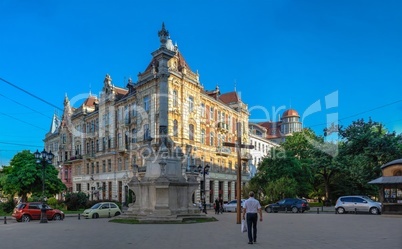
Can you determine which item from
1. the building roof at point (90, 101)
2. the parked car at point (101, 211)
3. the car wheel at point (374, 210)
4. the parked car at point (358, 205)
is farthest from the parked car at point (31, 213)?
the building roof at point (90, 101)

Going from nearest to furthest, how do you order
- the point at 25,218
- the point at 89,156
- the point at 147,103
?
the point at 25,218 → the point at 147,103 → the point at 89,156

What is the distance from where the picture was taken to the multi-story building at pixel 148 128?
2085 inches

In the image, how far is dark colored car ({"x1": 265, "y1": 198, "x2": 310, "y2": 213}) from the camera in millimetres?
40781

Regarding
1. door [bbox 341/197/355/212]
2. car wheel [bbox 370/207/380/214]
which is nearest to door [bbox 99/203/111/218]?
door [bbox 341/197/355/212]

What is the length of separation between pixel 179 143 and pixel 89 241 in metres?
37.9

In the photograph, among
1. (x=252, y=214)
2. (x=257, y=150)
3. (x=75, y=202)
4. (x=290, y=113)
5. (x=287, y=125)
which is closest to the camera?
(x=252, y=214)

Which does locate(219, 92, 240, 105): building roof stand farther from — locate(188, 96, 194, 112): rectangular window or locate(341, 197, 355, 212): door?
locate(341, 197, 355, 212): door

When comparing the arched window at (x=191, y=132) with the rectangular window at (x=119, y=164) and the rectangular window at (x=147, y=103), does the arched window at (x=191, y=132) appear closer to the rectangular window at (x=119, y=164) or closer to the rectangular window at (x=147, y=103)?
the rectangular window at (x=147, y=103)

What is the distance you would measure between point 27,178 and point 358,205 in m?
37.5

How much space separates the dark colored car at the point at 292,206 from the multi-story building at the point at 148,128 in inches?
488

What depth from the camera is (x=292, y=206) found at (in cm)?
4109

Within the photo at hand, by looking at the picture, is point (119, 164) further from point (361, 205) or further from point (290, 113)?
point (290, 113)

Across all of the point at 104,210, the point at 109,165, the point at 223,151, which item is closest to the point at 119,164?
the point at 109,165

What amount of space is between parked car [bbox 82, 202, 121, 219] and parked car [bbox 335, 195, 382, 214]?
2021 centimetres
